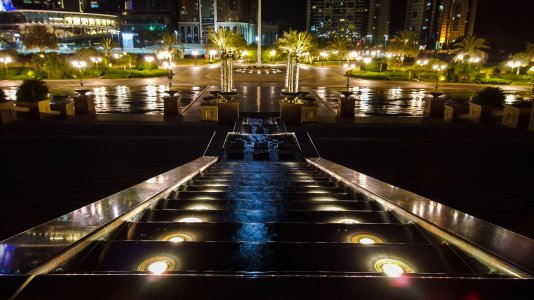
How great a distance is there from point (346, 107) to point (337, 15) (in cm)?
18964

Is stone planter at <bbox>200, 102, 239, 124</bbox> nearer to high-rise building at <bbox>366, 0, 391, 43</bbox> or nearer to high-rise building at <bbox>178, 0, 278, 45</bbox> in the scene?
high-rise building at <bbox>178, 0, 278, 45</bbox>

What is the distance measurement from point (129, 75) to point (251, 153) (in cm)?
2954

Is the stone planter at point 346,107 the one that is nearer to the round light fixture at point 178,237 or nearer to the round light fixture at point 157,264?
the round light fixture at point 178,237

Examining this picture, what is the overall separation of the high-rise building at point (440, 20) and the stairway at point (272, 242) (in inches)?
5508

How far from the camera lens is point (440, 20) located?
141 metres

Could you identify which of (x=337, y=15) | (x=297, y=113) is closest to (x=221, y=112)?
(x=297, y=113)

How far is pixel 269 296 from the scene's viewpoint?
2111 mm

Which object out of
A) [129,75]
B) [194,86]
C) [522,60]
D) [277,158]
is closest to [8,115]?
[277,158]

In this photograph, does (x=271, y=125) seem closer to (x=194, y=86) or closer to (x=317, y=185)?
(x=317, y=185)

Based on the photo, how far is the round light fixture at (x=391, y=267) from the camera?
2.77 metres

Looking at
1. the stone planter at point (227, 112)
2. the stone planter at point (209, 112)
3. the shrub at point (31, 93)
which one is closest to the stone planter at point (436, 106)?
the stone planter at point (227, 112)

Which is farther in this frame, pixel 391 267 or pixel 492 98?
pixel 492 98

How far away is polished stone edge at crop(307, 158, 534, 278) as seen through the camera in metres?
2.76

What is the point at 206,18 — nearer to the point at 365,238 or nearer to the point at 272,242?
the point at 365,238
